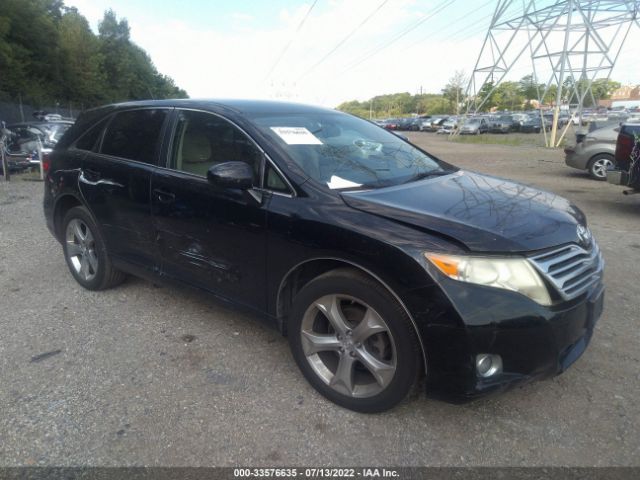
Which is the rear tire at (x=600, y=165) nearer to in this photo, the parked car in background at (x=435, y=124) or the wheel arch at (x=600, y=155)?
the wheel arch at (x=600, y=155)

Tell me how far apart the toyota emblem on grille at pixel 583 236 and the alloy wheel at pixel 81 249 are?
12.2ft

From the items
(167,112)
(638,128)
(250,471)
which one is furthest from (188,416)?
(638,128)

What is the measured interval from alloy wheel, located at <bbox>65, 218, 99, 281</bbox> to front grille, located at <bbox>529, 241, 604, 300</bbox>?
3.56m

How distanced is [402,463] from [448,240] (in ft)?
3.54

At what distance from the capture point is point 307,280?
9.37ft

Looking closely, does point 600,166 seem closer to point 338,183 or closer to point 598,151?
point 598,151

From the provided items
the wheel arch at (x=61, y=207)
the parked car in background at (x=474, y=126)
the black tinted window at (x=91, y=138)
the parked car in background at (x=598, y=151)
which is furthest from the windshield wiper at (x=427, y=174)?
the parked car in background at (x=474, y=126)

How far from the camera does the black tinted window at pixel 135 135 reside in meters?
3.67

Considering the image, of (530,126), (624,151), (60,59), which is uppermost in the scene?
(60,59)

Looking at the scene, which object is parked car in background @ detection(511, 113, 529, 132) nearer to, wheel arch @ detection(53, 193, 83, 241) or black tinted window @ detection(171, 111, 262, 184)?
wheel arch @ detection(53, 193, 83, 241)

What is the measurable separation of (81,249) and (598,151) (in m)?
Answer: 11.3

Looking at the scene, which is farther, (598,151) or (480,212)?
(598,151)

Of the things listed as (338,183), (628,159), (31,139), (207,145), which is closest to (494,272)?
(338,183)

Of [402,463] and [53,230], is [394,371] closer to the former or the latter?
[402,463]
